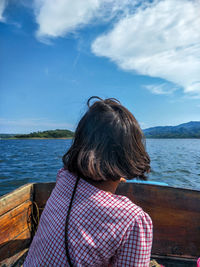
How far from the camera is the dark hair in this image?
3.52ft

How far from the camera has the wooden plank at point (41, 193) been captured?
3022 mm

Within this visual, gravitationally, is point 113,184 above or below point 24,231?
above

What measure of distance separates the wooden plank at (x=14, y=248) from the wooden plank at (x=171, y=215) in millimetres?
1486

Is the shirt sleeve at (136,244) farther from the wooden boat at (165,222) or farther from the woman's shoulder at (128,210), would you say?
the wooden boat at (165,222)

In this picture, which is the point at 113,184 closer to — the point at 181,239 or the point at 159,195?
the point at 159,195

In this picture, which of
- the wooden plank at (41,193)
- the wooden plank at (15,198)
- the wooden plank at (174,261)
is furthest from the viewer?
the wooden plank at (41,193)

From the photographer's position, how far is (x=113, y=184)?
44.9 inches

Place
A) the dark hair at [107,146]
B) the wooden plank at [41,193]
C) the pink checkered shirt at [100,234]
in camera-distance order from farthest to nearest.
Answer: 1. the wooden plank at [41,193]
2. the dark hair at [107,146]
3. the pink checkered shirt at [100,234]

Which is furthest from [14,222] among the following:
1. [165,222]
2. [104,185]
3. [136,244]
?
[136,244]

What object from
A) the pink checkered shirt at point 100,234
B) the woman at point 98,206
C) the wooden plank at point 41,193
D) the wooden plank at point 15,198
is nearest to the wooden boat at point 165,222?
the wooden plank at point 15,198

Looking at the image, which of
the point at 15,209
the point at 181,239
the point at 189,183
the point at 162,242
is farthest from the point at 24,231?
the point at 189,183

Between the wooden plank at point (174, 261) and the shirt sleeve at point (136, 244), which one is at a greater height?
the shirt sleeve at point (136, 244)

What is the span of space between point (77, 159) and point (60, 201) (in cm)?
24

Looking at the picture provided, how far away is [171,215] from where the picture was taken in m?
2.72
